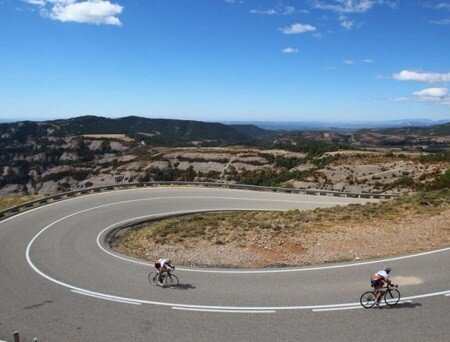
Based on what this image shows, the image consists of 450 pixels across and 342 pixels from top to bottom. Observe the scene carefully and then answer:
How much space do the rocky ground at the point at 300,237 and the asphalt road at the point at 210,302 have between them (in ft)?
4.72

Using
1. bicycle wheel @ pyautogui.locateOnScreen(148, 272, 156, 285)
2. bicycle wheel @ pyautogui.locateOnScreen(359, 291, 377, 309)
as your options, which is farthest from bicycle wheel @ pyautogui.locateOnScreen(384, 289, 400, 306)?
bicycle wheel @ pyautogui.locateOnScreen(148, 272, 156, 285)

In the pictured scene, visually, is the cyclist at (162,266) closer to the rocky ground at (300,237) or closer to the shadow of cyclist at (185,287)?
the shadow of cyclist at (185,287)

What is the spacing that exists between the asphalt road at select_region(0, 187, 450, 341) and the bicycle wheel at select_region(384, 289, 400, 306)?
9.2 inches

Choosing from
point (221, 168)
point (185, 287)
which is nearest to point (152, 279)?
point (185, 287)

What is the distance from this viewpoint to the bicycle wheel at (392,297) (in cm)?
1186

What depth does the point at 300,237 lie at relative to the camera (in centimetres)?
1991

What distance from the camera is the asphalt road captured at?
10547 millimetres

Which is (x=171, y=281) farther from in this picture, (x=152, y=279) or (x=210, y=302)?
(x=210, y=302)

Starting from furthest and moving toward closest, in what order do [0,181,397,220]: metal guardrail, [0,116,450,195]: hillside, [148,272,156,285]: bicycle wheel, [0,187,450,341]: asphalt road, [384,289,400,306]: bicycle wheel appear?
[0,116,450,195]: hillside → [0,181,397,220]: metal guardrail → [148,272,156,285]: bicycle wheel → [384,289,400,306]: bicycle wheel → [0,187,450,341]: asphalt road

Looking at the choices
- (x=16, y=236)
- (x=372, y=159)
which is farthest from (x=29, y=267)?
(x=372, y=159)

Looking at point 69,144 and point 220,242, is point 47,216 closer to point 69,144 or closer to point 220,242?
point 220,242

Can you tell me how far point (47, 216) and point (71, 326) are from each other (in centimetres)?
1927

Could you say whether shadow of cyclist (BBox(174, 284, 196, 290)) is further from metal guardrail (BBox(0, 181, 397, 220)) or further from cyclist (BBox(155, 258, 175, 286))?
metal guardrail (BBox(0, 181, 397, 220))

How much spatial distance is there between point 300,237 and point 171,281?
26.6ft
